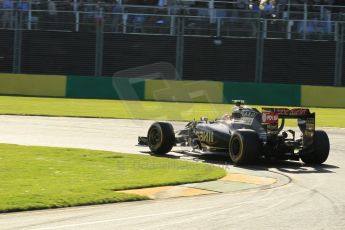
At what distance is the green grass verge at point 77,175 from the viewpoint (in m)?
9.12

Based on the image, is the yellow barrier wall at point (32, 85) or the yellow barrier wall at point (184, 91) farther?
the yellow barrier wall at point (32, 85)

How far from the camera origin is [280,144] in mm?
13547

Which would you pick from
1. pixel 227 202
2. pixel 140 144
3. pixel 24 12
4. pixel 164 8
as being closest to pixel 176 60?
pixel 164 8

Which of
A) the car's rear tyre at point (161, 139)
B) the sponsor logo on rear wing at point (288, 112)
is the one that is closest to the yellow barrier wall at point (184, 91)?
the car's rear tyre at point (161, 139)

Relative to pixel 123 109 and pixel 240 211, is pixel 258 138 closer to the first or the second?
pixel 240 211

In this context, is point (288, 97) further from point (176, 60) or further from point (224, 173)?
point (224, 173)

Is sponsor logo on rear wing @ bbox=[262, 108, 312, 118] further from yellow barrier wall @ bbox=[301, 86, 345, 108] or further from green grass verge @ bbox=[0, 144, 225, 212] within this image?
yellow barrier wall @ bbox=[301, 86, 345, 108]

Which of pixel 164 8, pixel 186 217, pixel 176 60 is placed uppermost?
pixel 164 8

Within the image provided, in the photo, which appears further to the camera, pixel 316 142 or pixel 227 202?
pixel 316 142

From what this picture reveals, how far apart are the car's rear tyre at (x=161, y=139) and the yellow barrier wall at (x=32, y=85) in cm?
1980

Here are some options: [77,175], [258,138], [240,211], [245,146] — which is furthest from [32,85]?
[240,211]

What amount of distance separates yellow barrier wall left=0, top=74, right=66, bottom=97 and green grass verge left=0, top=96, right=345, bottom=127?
1.60 metres

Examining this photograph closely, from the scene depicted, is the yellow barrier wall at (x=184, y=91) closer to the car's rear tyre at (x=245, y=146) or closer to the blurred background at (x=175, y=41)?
the blurred background at (x=175, y=41)

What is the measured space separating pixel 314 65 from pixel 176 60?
6.66 metres
